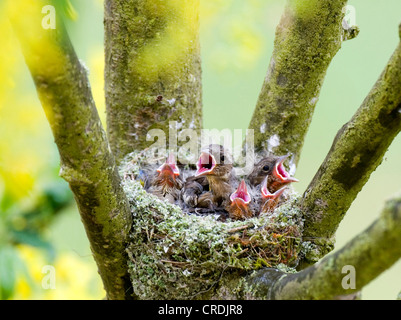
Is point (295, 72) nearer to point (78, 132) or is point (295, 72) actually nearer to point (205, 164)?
point (205, 164)

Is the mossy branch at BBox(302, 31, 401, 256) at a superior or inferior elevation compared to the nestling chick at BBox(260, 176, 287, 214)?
inferior

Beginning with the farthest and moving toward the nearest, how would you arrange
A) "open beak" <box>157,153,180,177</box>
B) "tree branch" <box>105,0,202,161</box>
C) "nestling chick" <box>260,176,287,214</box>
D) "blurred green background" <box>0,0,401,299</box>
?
"open beak" <box>157,153,180,177</box> → "nestling chick" <box>260,176,287,214</box> → "tree branch" <box>105,0,202,161</box> → "blurred green background" <box>0,0,401,299</box>

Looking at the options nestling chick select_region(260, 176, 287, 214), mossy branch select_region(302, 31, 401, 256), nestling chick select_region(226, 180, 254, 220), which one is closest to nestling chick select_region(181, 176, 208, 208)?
nestling chick select_region(226, 180, 254, 220)

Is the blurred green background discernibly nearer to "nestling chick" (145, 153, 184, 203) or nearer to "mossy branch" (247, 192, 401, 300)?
"mossy branch" (247, 192, 401, 300)

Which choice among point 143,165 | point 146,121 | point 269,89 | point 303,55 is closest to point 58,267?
point 143,165

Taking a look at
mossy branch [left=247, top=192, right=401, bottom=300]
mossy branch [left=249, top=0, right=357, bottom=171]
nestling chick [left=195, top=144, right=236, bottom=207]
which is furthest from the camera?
nestling chick [left=195, top=144, right=236, bottom=207]

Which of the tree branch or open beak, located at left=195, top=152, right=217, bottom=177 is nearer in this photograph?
the tree branch

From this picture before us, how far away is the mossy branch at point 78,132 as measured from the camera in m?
1.94

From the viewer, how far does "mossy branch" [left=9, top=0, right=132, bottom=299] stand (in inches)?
76.4

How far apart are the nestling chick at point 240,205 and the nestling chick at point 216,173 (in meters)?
0.23

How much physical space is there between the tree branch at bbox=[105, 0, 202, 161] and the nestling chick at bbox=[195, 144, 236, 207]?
308mm

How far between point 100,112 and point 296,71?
1996 millimetres

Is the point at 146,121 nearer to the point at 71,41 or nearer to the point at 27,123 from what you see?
the point at 27,123

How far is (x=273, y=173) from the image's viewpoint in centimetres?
389
